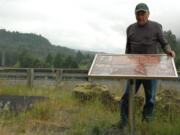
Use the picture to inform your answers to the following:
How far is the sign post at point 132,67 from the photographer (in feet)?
23.8

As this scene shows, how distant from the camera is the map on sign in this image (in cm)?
728

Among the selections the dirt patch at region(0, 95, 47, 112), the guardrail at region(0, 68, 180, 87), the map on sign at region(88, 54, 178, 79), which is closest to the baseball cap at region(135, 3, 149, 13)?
the map on sign at region(88, 54, 178, 79)

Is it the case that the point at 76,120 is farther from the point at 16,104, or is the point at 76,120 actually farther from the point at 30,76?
the point at 30,76

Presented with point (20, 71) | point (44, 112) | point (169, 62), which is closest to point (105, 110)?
point (44, 112)

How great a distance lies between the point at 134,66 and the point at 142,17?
1.03m

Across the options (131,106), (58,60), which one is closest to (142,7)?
(131,106)

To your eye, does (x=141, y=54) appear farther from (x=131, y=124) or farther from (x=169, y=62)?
(x=131, y=124)

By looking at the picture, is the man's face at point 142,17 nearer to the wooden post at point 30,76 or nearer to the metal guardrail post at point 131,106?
the metal guardrail post at point 131,106

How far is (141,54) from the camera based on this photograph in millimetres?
8086

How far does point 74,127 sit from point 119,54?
1.38m

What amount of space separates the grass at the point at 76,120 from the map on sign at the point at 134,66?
3.48 feet

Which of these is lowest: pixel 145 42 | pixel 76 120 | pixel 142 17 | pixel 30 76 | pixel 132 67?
pixel 76 120

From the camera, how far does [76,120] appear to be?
8969mm

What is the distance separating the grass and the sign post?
0.60 m
